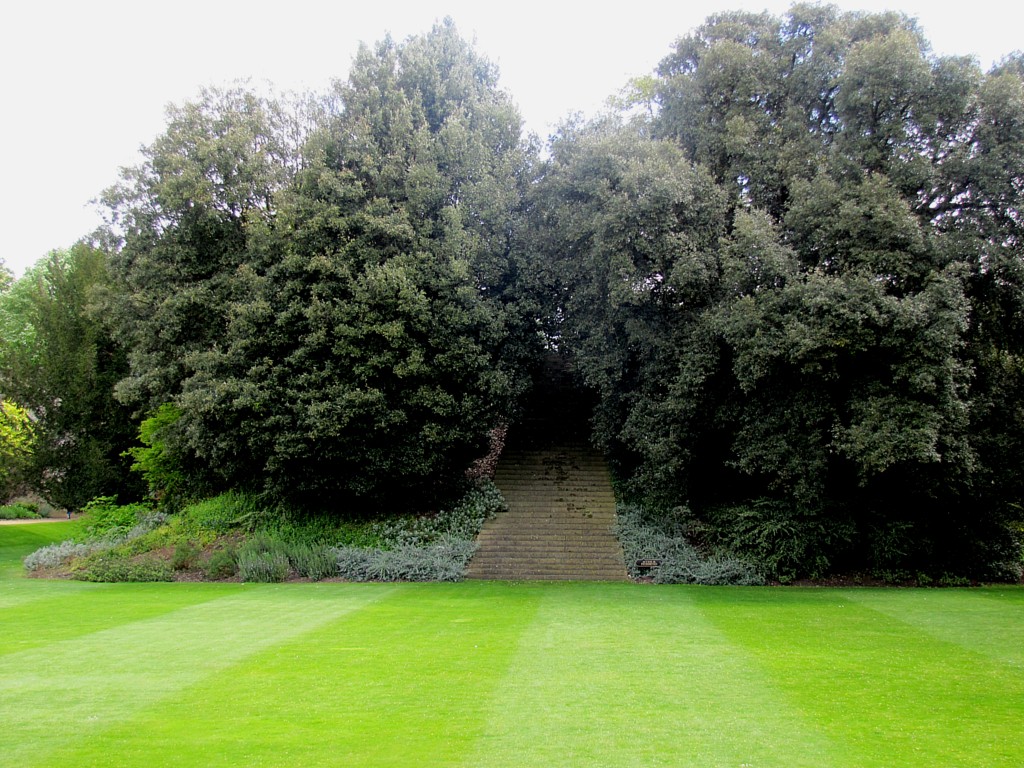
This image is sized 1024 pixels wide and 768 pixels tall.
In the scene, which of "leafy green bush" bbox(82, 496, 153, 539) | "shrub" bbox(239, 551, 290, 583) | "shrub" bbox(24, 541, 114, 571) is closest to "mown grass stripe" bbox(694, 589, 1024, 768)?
"shrub" bbox(239, 551, 290, 583)

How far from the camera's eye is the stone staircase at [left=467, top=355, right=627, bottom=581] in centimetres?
1902

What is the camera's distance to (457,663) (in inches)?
372

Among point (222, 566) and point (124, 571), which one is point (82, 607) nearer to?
point (124, 571)

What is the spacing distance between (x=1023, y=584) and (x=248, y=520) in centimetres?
2123

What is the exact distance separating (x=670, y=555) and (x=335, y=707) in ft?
41.4

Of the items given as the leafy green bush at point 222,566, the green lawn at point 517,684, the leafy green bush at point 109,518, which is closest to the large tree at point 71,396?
the leafy green bush at point 109,518

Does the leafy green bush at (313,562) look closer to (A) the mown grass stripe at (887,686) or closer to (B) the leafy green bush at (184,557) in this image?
Result: (B) the leafy green bush at (184,557)

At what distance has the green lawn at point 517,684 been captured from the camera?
6512 millimetres

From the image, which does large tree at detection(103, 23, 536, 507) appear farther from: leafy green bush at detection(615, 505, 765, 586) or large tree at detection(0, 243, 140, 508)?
large tree at detection(0, 243, 140, 508)

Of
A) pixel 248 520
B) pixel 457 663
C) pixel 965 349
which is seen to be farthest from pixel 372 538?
pixel 965 349

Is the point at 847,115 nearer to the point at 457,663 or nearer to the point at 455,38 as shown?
the point at 455,38

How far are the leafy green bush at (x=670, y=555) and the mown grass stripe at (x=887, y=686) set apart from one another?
4464mm

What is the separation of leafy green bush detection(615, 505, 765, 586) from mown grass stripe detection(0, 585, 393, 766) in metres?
7.55

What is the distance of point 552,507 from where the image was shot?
22.2 m
